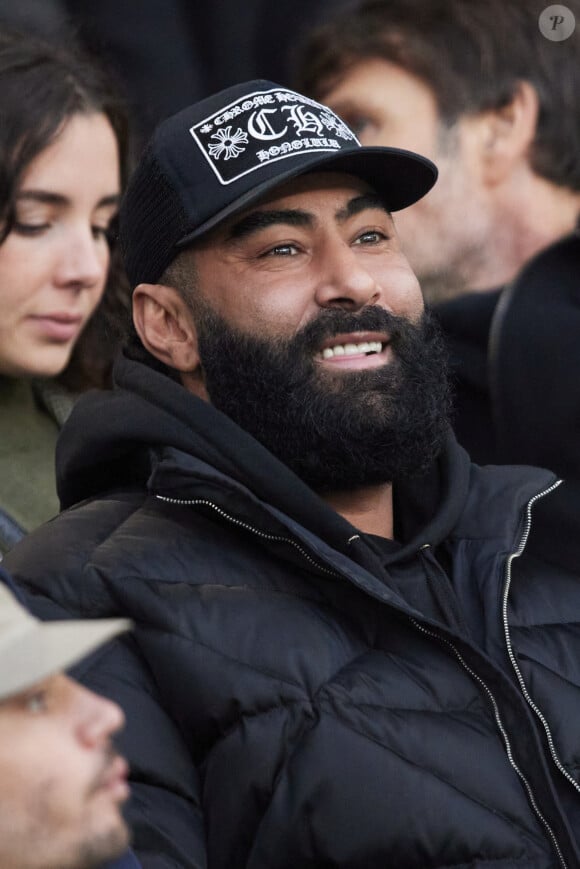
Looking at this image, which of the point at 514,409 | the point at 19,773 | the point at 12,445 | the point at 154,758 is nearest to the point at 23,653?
the point at 19,773

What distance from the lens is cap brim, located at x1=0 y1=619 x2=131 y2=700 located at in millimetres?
1135

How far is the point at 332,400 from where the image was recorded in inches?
93.9

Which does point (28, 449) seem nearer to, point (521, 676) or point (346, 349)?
point (346, 349)

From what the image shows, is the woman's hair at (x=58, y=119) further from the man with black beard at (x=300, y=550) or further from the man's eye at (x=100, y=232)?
the man with black beard at (x=300, y=550)

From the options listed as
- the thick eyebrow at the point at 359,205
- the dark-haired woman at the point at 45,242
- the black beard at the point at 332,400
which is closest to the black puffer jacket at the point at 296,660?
the black beard at the point at 332,400

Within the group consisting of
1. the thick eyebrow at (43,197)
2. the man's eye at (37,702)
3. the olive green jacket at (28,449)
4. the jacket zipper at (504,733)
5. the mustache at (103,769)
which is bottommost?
the jacket zipper at (504,733)

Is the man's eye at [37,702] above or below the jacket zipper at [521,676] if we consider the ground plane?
above

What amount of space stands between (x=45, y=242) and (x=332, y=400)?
3.00 ft

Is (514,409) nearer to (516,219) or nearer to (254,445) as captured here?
(516,219)

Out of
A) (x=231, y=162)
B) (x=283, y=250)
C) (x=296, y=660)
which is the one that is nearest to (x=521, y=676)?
(x=296, y=660)

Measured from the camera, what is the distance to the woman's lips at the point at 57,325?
303 cm

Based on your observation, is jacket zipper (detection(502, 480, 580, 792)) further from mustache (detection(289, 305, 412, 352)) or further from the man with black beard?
mustache (detection(289, 305, 412, 352))

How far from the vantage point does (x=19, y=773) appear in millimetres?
1162

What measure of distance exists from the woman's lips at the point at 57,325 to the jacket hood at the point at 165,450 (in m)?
0.59
